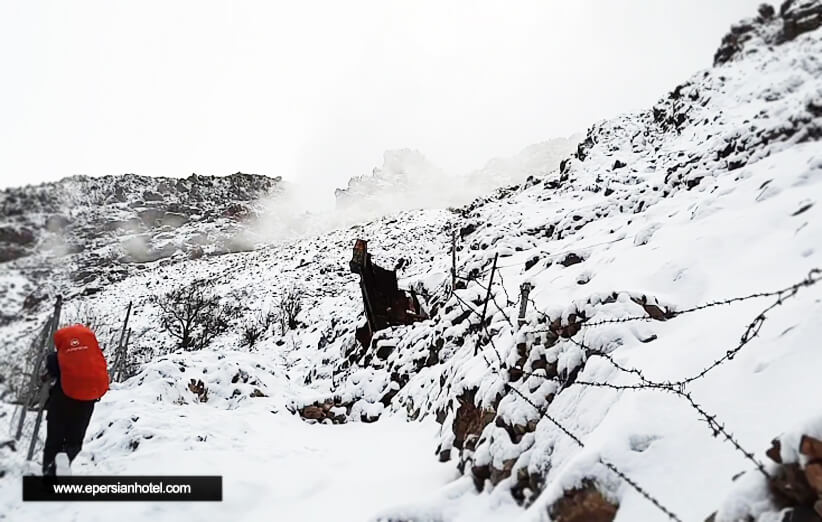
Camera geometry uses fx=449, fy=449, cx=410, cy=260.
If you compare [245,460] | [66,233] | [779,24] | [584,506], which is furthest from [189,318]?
[779,24]

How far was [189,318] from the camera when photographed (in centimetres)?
2117

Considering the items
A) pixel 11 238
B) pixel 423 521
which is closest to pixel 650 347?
pixel 423 521

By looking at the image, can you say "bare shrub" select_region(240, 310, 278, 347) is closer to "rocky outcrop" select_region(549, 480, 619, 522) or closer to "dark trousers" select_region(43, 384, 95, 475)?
"dark trousers" select_region(43, 384, 95, 475)

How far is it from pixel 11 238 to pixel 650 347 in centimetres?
500

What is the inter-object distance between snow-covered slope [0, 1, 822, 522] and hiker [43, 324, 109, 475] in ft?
1.04

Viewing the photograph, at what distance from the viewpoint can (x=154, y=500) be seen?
3.90m

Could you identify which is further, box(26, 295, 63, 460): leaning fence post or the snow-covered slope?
box(26, 295, 63, 460): leaning fence post

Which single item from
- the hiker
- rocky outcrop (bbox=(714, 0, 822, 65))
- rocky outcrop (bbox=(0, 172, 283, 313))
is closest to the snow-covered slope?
rocky outcrop (bbox=(714, 0, 822, 65))

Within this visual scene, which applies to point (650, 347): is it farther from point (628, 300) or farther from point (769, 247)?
point (769, 247)

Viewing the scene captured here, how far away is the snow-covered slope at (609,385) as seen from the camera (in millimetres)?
2590

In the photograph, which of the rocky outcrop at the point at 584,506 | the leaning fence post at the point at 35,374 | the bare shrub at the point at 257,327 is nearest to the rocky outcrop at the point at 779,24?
the rocky outcrop at the point at 584,506

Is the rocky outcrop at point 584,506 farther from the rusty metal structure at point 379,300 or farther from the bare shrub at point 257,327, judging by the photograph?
the bare shrub at point 257,327

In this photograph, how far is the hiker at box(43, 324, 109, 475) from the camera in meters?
3.80

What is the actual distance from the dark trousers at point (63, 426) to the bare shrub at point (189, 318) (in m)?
17.7
